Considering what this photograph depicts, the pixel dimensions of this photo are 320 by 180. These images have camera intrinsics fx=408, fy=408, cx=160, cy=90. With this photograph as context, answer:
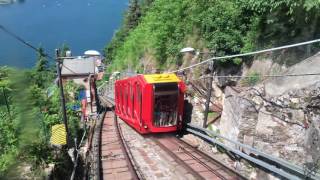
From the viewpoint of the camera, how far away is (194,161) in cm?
1523

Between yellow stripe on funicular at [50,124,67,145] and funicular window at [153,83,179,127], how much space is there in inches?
164

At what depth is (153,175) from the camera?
1427cm

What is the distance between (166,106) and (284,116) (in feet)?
24.2

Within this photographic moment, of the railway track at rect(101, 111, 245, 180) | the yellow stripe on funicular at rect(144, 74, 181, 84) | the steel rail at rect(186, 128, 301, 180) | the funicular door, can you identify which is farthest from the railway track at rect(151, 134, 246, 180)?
the yellow stripe on funicular at rect(144, 74, 181, 84)

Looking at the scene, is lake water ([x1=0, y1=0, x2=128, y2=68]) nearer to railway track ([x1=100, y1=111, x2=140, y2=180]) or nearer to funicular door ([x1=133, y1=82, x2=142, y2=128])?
railway track ([x1=100, y1=111, x2=140, y2=180])

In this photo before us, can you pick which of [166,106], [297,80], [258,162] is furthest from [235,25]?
[258,162]

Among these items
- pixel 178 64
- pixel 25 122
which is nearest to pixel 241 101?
pixel 25 122

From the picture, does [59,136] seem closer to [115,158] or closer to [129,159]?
[115,158]

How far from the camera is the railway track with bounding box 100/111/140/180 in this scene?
47.4 feet

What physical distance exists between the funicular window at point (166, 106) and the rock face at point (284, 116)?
4056 mm

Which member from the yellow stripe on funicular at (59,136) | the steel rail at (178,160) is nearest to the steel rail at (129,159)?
the steel rail at (178,160)

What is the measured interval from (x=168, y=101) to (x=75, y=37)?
145 m

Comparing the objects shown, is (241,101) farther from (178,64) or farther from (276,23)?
(178,64)

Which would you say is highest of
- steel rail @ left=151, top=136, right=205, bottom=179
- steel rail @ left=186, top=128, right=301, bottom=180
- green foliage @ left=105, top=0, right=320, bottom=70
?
green foliage @ left=105, top=0, right=320, bottom=70
